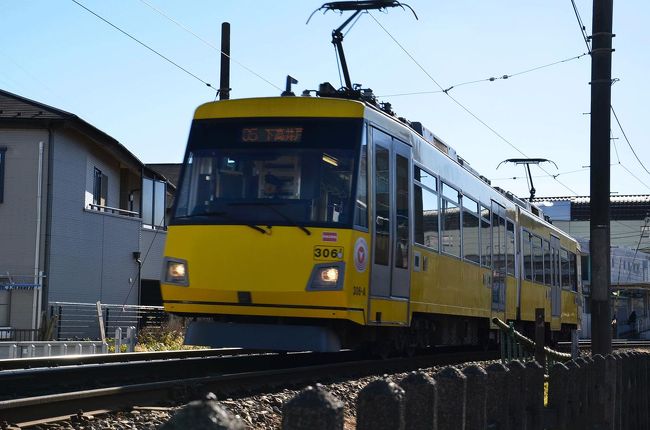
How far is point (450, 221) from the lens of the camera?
14.8m

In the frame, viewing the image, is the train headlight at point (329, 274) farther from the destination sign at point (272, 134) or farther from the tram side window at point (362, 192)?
the destination sign at point (272, 134)

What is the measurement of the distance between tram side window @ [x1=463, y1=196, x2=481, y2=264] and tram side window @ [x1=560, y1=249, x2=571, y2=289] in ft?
31.4

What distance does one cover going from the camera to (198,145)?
11.8 meters

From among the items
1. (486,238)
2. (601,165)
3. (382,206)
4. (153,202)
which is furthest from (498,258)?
(153,202)

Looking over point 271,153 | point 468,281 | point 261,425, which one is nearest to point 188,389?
point 261,425

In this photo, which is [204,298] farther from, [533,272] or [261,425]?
[533,272]

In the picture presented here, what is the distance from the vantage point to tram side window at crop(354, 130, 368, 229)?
11.3 m

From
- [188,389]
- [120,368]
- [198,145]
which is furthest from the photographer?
[198,145]

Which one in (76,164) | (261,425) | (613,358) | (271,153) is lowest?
(261,425)

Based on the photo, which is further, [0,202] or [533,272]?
[0,202]

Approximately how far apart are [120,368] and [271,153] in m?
2.99

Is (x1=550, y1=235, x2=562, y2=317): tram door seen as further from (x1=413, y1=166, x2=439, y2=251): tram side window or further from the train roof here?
the train roof

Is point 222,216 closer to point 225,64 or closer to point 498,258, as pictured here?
point 498,258

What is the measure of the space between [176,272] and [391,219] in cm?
274
